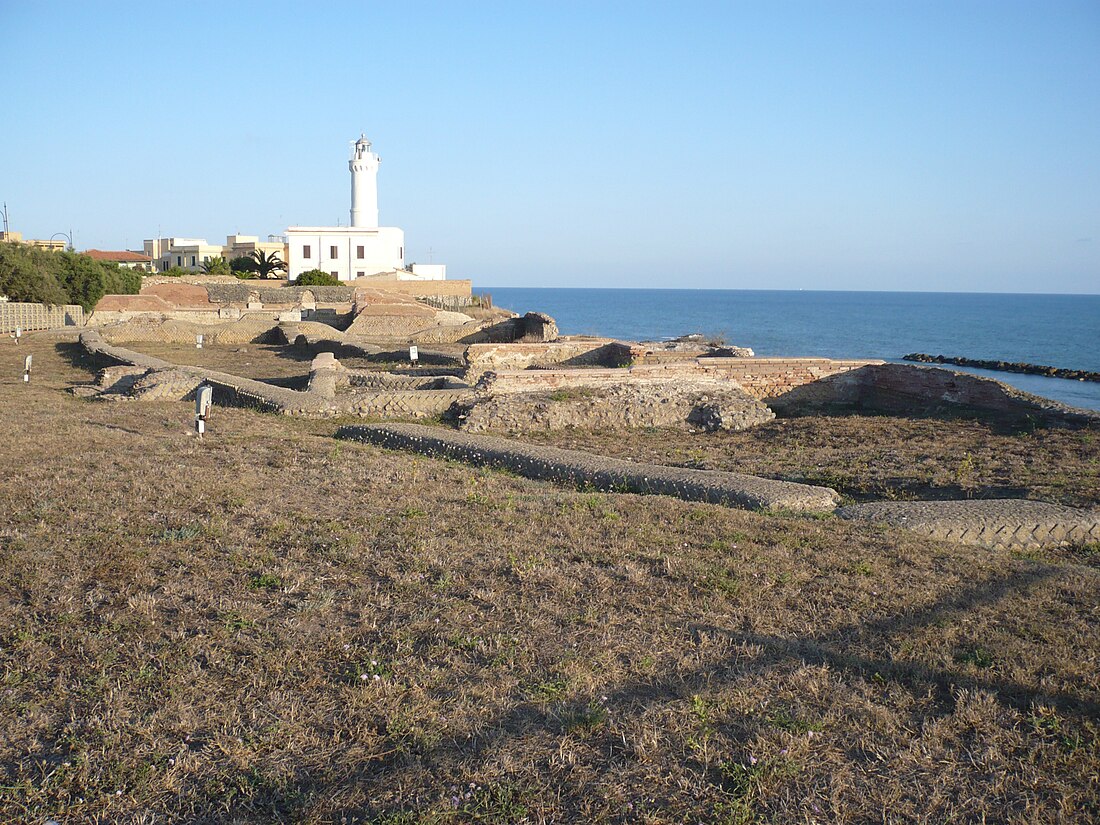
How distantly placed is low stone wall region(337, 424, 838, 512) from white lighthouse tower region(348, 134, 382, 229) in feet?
175

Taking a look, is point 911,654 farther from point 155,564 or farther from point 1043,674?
point 155,564

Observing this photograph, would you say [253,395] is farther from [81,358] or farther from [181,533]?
[81,358]

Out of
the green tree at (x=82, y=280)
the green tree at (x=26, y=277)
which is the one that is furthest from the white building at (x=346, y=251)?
the green tree at (x=26, y=277)

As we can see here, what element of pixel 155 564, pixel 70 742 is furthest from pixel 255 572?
pixel 70 742

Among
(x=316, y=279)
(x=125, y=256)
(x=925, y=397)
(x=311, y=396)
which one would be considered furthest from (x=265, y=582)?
(x=125, y=256)

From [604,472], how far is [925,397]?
7736 mm

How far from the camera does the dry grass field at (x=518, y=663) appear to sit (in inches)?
111

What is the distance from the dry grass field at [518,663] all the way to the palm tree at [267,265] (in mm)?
51864

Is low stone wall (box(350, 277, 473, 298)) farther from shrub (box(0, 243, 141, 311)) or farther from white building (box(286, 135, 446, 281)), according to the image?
shrub (box(0, 243, 141, 311))

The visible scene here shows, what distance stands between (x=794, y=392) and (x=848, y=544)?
9321 mm

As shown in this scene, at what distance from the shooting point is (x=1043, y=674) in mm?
3682

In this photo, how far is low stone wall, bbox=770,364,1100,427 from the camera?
11.8m

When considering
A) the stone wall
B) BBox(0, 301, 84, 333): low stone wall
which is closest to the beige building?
BBox(0, 301, 84, 333): low stone wall

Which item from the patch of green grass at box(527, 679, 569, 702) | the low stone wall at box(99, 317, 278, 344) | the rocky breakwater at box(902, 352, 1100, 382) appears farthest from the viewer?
the rocky breakwater at box(902, 352, 1100, 382)
